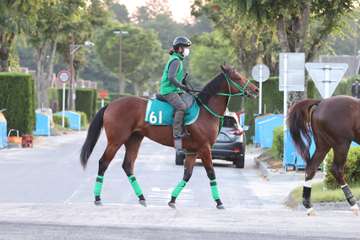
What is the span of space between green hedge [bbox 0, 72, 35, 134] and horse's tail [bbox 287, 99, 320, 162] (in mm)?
27149

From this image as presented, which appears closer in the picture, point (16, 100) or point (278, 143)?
point (278, 143)

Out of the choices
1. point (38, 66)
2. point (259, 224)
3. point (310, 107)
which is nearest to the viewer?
point (259, 224)

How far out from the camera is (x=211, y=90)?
51.8 feet

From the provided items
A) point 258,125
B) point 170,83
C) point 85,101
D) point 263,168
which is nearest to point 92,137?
point 170,83

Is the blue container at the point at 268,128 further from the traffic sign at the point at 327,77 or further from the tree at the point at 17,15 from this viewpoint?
the traffic sign at the point at 327,77

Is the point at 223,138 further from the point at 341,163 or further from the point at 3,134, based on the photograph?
A: the point at 341,163

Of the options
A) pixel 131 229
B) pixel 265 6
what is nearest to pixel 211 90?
pixel 131 229

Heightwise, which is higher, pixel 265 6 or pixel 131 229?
pixel 265 6

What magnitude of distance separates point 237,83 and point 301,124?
1.23 m

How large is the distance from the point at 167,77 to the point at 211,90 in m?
0.79

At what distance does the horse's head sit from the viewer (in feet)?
51.8

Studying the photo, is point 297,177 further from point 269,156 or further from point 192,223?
point 192,223

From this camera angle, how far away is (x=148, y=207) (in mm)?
15617

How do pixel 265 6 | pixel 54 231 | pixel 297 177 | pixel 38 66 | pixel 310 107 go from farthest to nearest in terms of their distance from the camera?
pixel 38 66 → pixel 265 6 → pixel 297 177 → pixel 310 107 → pixel 54 231
